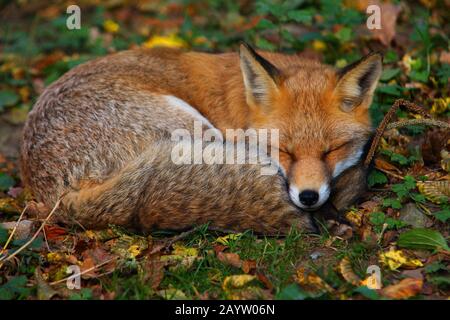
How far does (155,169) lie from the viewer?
11.5 feet

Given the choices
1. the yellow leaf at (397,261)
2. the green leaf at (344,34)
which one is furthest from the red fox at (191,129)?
the green leaf at (344,34)

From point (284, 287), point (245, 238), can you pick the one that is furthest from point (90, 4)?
point (284, 287)

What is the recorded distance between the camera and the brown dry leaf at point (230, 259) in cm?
322

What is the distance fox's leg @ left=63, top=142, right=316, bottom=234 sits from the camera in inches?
→ 132

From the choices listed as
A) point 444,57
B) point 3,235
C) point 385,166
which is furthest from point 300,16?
point 3,235

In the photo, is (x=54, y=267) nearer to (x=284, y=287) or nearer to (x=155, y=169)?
(x=155, y=169)

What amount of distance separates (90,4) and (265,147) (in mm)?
4538

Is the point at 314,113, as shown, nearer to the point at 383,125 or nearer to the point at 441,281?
the point at 383,125

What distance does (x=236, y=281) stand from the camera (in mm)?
3033

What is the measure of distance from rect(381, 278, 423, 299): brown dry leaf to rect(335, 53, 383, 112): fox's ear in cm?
123

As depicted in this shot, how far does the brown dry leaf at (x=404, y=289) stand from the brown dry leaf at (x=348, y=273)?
0.47ft

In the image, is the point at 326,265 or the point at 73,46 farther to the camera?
the point at 73,46

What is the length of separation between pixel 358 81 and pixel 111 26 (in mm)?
3828
